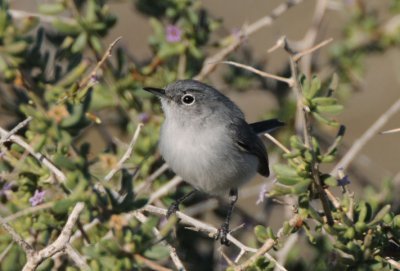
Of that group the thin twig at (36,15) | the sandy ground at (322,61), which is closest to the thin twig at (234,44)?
the thin twig at (36,15)

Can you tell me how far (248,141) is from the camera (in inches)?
167

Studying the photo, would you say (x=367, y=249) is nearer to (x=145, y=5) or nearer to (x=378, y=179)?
(x=145, y=5)

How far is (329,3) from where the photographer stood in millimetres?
4699

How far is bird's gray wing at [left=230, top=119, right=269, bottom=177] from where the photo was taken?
4.19 m

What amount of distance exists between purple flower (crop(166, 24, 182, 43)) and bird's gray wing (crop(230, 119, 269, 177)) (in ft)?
2.04

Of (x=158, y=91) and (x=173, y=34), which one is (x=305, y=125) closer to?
(x=158, y=91)

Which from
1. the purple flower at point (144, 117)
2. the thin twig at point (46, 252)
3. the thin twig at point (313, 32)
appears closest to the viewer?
the thin twig at point (46, 252)

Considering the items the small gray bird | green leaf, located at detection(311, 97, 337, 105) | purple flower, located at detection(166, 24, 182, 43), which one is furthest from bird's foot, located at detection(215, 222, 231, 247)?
purple flower, located at detection(166, 24, 182, 43)

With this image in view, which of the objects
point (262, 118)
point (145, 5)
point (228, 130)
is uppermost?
point (145, 5)

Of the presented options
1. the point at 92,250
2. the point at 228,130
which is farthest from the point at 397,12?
the point at 92,250

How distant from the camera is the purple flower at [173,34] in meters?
4.33

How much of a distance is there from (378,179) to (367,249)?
484 centimetres

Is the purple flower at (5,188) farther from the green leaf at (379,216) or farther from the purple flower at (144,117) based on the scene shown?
the green leaf at (379,216)

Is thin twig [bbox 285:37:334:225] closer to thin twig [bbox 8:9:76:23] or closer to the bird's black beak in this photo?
the bird's black beak
